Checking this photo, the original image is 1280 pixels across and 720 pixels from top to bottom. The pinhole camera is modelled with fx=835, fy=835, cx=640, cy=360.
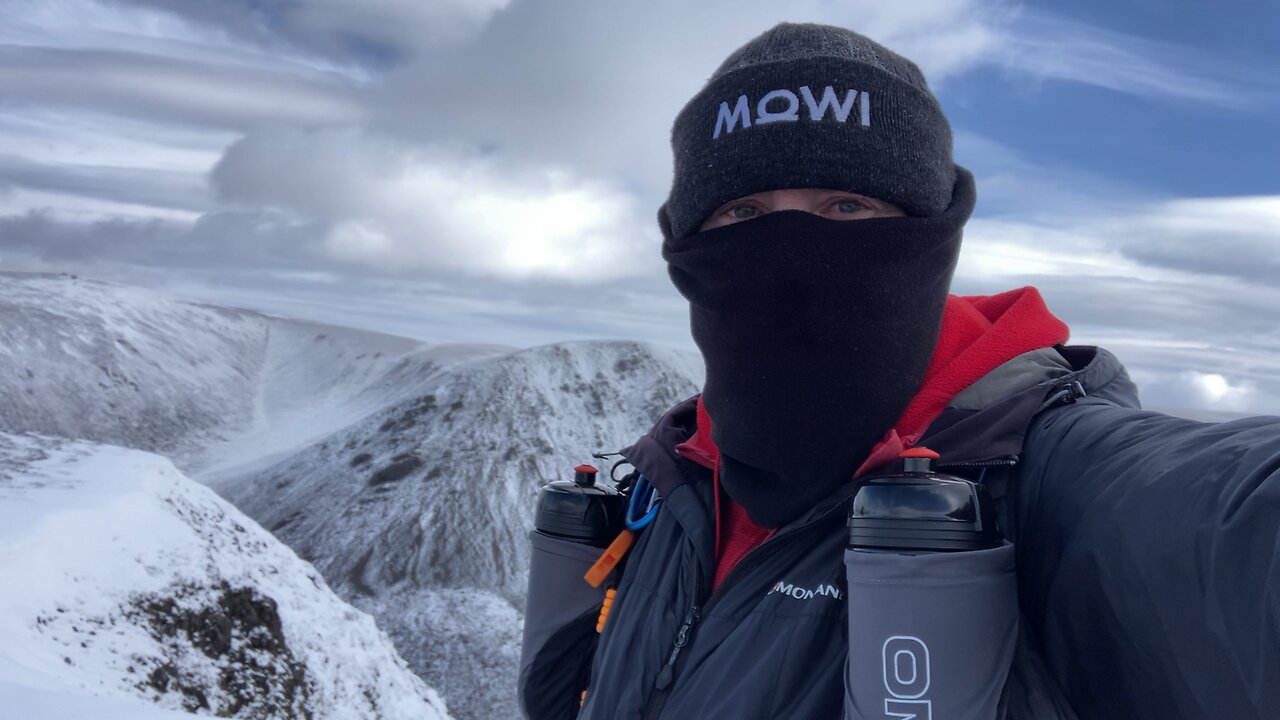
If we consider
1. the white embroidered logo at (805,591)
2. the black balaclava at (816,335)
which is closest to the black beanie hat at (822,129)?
the black balaclava at (816,335)

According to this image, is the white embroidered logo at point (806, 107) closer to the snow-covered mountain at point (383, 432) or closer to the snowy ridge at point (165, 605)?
the snowy ridge at point (165, 605)

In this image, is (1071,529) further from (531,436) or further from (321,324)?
(321,324)

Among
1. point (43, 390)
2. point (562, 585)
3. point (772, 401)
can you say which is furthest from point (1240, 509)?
point (43, 390)

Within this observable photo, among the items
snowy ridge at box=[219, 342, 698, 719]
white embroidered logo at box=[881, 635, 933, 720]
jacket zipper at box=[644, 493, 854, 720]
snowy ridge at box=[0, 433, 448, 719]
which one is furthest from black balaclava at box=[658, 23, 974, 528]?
snowy ridge at box=[219, 342, 698, 719]

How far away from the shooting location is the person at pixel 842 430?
1801 millimetres

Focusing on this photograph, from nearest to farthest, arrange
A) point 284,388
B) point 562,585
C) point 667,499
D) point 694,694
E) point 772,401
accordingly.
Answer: point 694,694 → point 772,401 → point 667,499 → point 562,585 → point 284,388

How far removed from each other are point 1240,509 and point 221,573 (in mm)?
13820

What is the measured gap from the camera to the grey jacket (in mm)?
1507

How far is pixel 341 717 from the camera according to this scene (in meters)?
→ 12.3

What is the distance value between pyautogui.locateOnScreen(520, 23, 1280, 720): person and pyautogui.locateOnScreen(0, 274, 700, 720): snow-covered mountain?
29774mm

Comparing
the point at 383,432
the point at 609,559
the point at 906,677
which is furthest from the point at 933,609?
the point at 383,432

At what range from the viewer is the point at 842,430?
256cm

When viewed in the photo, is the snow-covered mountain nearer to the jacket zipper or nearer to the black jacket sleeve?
the jacket zipper

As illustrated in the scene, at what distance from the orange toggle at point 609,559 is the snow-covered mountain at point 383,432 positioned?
2915 cm
